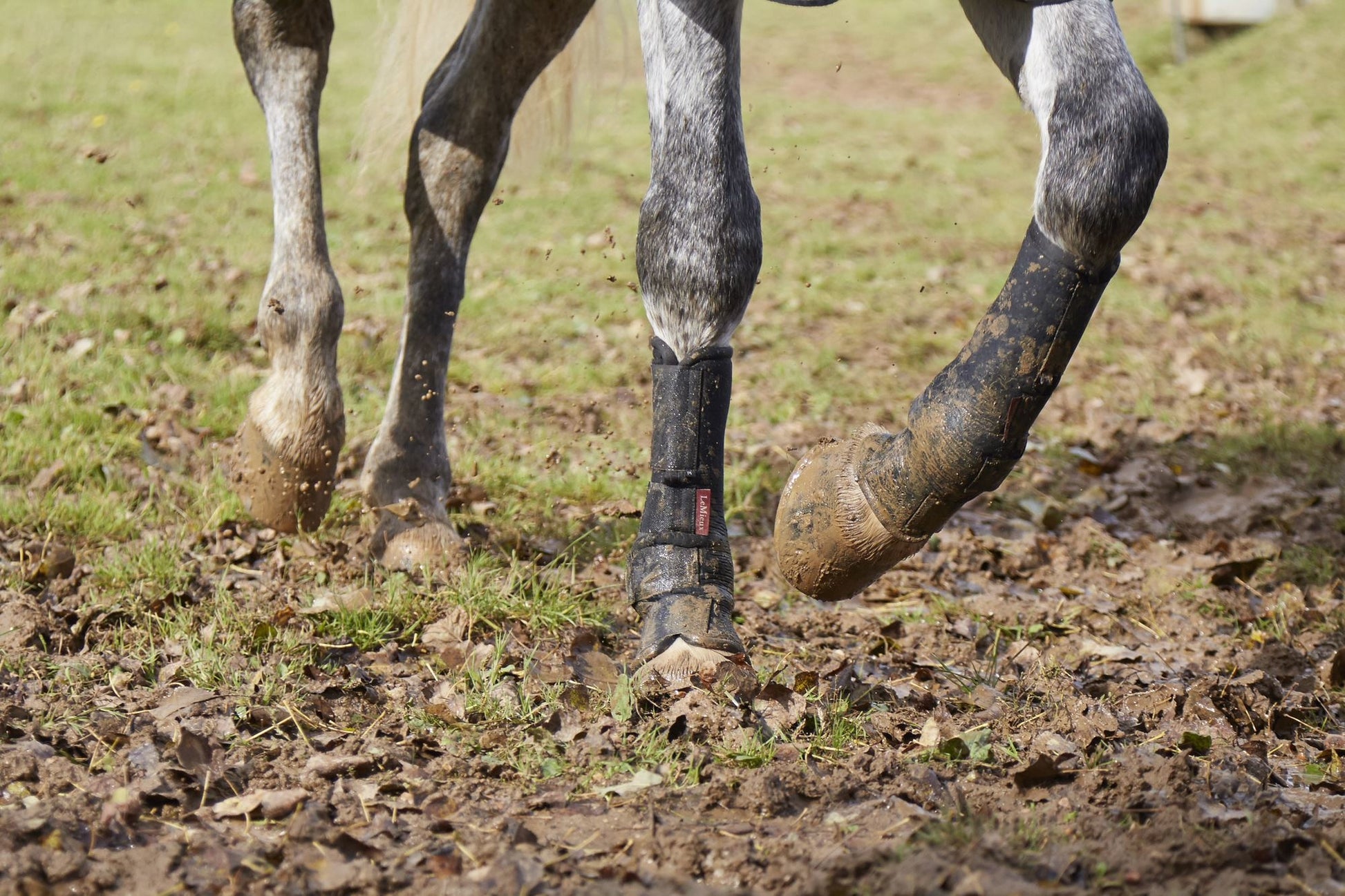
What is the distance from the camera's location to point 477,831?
2.05 meters

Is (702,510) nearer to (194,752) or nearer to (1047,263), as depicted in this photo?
(1047,263)

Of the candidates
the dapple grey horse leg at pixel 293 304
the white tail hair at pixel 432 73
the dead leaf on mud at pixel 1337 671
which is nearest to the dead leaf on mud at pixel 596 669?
the dapple grey horse leg at pixel 293 304

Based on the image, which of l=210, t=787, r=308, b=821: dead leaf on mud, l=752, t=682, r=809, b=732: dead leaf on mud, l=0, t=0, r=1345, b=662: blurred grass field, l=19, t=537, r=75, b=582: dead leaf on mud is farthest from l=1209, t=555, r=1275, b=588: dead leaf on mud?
l=19, t=537, r=75, b=582: dead leaf on mud

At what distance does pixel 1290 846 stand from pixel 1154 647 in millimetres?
1257

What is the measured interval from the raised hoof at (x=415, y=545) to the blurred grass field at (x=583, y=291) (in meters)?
0.23

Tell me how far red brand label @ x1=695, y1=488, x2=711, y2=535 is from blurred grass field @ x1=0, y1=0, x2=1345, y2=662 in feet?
2.33

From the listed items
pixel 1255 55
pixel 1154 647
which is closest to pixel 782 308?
pixel 1154 647

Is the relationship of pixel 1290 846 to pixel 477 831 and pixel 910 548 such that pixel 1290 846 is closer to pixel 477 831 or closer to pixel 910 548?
pixel 910 548

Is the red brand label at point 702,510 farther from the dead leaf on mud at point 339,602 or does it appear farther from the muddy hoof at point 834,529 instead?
the dead leaf on mud at point 339,602

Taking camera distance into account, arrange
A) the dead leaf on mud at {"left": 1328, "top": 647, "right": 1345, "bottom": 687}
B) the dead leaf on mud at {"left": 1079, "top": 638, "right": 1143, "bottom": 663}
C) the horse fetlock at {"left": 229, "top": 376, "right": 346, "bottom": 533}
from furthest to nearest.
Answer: the horse fetlock at {"left": 229, "top": 376, "right": 346, "bottom": 533}, the dead leaf on mud at {"left": 1079, "top": 638, "right": 1143, "bottom": 663}, the dead leaf on mud at {"left": 1328, "top": 647, "right": 1345, "bottom": 687}

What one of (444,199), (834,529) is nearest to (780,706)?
(834,529)

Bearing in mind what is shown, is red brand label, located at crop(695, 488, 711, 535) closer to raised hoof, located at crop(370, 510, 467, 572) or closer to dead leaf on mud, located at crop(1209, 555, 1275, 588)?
raised hoof, located at crop(370, 510, 467, 572)

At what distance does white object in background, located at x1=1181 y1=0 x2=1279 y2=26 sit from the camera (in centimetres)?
1353

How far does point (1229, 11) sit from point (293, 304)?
1306cm
